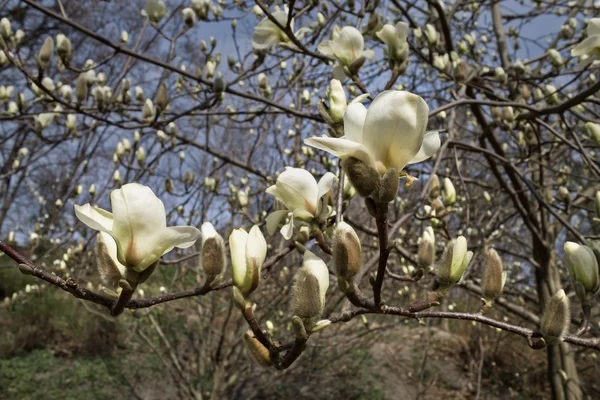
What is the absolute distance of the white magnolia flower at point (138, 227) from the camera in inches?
18.7

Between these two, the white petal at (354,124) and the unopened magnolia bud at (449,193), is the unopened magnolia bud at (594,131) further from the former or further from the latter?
the white petal at (354,124)

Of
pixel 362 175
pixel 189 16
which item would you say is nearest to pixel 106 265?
pixel 362 175

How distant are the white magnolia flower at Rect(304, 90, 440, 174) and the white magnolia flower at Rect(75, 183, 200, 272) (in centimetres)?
17

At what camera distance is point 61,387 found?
4.79 m

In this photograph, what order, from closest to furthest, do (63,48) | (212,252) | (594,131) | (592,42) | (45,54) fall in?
(212,252), (592,42), (594,131), (45,54), (63,48)

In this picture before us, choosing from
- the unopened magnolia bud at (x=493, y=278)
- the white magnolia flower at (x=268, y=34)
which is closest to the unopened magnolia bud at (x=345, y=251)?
the unopened magnolia bud at (x=493, y=278)

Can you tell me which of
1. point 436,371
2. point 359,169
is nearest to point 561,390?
point 359,169

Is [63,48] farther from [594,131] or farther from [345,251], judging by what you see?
[594,131]

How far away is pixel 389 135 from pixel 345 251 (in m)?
0.13

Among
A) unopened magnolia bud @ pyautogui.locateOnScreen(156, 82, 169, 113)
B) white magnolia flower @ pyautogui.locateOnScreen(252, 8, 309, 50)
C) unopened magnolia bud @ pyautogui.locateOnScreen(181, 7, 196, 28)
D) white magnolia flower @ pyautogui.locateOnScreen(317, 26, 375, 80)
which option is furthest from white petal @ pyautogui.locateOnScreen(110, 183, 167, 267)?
unopened magnolia bud @ pyautogui.locateOnScreen(181, 7, 196, 28)

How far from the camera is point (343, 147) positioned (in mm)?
444

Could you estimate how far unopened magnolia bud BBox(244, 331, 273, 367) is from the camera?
536 millimetres

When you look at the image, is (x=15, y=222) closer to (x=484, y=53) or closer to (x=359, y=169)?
(x=484, y=53)

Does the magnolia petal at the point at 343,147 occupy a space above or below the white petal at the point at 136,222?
above
